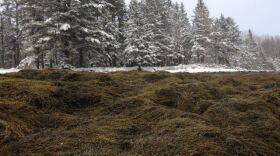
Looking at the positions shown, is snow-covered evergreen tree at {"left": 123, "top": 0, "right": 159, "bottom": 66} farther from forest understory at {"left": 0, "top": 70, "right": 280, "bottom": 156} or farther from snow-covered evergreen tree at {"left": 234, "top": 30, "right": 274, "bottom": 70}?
snow-covered evergreen tree at {"left": 234, "top": 30, "right": 274, "bottom": 70}

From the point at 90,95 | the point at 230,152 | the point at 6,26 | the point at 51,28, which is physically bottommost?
the point at 230,152

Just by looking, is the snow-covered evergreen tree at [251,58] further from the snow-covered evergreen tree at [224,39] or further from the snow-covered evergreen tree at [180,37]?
the snow-covered evergreen tree at [180,37]

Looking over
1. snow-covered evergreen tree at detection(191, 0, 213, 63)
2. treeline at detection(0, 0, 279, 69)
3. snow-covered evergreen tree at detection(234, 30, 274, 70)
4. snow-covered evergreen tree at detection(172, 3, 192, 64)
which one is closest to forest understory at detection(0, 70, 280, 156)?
treeline at detection(0, 0, 279, 69)

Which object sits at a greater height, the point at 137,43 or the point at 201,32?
the point at 201,32

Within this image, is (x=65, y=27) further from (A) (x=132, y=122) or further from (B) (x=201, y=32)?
(B) (x=201, y=32)

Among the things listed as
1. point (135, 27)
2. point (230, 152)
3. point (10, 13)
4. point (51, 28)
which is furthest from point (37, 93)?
point (10, 13)

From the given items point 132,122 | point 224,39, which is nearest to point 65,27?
point 132,122

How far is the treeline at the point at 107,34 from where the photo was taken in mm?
20281

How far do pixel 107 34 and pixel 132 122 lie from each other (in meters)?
16.4

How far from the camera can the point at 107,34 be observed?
68.9 feet

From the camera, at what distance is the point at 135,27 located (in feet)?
102

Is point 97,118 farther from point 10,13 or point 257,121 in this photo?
point 10,13

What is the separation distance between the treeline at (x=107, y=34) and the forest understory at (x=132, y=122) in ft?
42.8

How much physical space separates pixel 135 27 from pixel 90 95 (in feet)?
81.8
